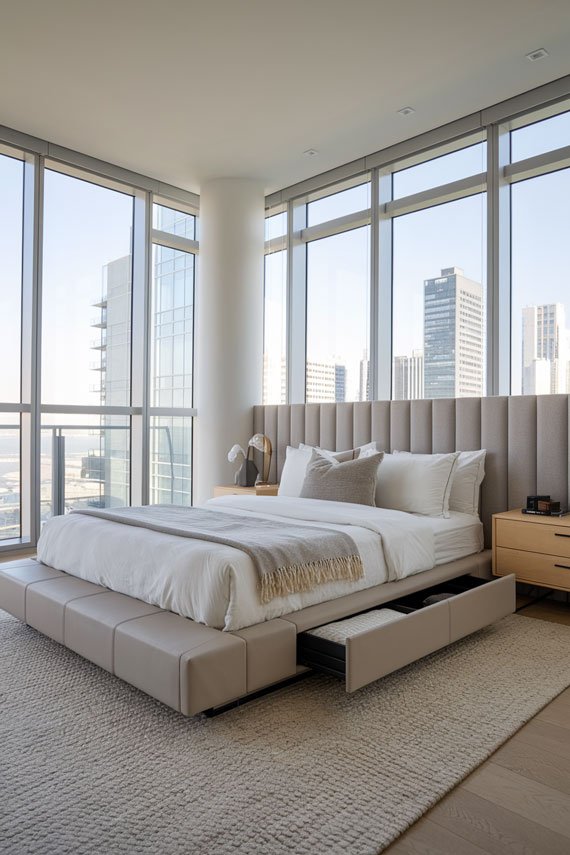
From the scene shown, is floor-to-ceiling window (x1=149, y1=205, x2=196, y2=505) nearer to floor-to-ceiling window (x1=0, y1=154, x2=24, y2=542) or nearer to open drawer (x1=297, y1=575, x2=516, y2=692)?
floor-to-ceiling window (x1=0, y1=154, x2=24, y2=542)

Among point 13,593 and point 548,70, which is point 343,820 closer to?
point 13,593

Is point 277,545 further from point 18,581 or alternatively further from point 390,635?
point 18,581

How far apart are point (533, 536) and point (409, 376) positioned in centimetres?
194

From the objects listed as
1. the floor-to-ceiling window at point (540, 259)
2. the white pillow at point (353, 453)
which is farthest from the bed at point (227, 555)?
the floor-to-ceiling window at point (540, 259)

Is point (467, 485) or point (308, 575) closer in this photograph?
point (308, 575)

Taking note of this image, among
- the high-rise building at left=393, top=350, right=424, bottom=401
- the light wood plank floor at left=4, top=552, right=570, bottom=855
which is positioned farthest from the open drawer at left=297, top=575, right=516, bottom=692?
the high-rise building at left=393, top=350, right=424, bottom=401

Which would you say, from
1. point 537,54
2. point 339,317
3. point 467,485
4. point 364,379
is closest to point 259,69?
point 537,54

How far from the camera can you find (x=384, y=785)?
182 cm

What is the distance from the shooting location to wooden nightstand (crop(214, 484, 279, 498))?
502cm

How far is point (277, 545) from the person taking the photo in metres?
2.62

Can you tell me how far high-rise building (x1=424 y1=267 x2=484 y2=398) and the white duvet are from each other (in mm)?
1519

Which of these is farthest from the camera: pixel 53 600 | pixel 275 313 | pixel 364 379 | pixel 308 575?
pixel 275 313

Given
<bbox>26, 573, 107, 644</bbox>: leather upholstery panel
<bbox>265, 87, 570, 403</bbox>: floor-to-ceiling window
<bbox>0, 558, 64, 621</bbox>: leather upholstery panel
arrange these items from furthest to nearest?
<bbox>265, 87, 570, 403</bbox>: floor-to-ceiling window → <bbox>0, 558, 64, 621</bbox>: leather upholstery panel → <bbox>26, 573, 107, 644</bbox>: leather upholstery panel

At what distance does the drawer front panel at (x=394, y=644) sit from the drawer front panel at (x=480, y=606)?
0.08m
